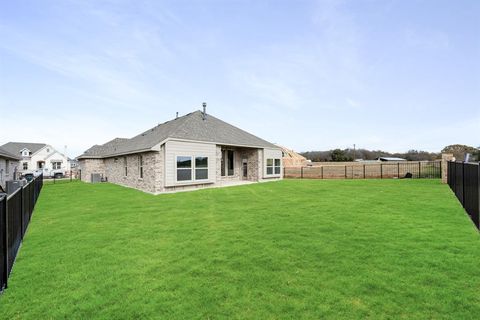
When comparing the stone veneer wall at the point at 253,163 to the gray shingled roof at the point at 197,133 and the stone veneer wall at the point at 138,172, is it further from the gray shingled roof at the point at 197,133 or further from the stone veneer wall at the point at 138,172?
the stone veneer wall at the point at 138,172

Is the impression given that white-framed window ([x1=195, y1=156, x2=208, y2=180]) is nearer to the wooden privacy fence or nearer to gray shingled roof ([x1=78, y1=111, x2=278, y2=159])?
gray shingled roof ([x1=78, y1=111, x2=278, y2=159])

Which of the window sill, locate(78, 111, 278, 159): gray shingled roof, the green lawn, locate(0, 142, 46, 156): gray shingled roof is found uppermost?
locate(0, 142, 46, 156): gray shingled roof

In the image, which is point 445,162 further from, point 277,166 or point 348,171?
point 277,166

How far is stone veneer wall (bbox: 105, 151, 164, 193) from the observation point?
1469cm

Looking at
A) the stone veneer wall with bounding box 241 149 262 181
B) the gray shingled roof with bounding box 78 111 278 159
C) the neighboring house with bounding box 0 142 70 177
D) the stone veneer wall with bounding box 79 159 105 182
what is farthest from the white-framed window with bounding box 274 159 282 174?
the neighboring house with bounding box 0 142 70 177

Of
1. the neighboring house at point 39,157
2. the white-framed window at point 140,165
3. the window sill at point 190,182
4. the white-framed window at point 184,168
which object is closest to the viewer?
the window sill at point 190,182

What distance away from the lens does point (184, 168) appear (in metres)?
15.7

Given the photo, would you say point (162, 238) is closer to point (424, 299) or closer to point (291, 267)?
point (291, 267)

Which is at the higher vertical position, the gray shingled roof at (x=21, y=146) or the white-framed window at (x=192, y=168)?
the gray shingled roof at (x=21, y=146)

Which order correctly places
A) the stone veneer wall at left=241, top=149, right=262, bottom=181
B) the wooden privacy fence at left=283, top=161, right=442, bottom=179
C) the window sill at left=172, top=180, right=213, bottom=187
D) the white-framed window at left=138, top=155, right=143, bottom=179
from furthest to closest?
the wooden privacy fence at left=283, top=161, right=442, bottom=179, the stone veneer wall at left=241, top=149, right=262, bottom=181, the white-framed window at left=138, top=155, right=143, bottom=179, the window sill at left=172, top=180, right=213, bottom=187

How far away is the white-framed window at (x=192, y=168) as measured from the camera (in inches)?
608

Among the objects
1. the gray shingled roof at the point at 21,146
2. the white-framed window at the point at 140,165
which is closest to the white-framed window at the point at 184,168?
the white-framed window at the point at 140,165

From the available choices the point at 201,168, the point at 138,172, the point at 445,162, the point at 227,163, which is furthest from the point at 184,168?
the point at 445,162

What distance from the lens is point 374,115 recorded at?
28375 mm
